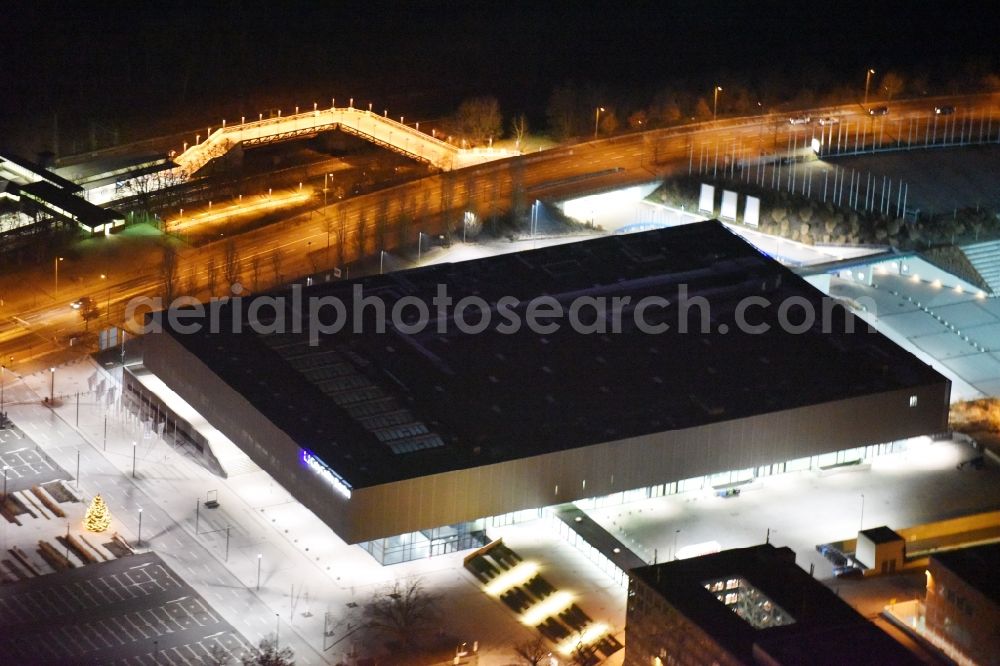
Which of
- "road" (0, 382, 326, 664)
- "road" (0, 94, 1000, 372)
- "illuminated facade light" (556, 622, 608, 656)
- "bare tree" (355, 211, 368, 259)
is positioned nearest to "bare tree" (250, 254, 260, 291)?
"road" (0, 94, 1000, 372)

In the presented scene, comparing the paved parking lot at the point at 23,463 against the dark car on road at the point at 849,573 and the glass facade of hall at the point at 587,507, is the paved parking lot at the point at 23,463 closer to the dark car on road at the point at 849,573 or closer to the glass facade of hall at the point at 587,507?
the glass facade of hall at the point at 587,507

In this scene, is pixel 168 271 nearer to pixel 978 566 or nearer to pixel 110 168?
pixel 110 168

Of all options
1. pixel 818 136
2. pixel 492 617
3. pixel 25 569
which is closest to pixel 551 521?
pixel 492 617

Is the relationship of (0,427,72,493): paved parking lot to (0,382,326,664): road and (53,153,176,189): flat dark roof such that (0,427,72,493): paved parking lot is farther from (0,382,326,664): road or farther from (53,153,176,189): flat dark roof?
(53,153,176,189): flat dark roof

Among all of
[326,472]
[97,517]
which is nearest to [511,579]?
[326,472]

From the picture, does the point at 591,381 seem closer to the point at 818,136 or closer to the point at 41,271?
the point at 41,271

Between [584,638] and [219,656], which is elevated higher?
[219,656]
